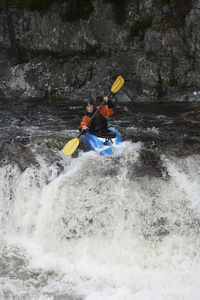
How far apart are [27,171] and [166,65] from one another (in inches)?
262

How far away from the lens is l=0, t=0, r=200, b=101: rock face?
990 cm

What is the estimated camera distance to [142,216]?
190 inches

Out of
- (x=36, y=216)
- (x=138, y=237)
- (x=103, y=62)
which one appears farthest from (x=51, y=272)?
(x=103, y=62)

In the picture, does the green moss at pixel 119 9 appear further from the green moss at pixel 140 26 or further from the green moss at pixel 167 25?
the green moss at pixel 167 25

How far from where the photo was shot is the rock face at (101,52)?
990 cm

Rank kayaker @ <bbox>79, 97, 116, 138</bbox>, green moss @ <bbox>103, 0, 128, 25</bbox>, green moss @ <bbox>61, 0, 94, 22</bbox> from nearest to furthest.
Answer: kayaker @ <bbox>79, 97, 116, 138</bbox> → green moss @ <bbox>103, 0, 128, 25</bbox> → green moss @ <bbox>61, 0, 94, 22</bbox>

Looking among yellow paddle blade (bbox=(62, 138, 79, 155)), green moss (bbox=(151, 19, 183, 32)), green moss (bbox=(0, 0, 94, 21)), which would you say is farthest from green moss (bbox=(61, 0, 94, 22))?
yellow paddle blade (bbox=(62, 138, 79, 155))

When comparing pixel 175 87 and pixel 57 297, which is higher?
pixel 175 87

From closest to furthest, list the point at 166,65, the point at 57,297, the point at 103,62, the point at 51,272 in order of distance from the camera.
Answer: the point at 57,297, the point at 51,272, the point at 166,65, the point at 103,62

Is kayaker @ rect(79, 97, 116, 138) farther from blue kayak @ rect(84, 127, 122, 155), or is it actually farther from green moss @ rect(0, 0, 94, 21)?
green moss @ rect(0, 0, 94, 21)

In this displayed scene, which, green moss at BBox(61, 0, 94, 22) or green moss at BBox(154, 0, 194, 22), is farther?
green moss at BBox(61, 0, 94, 22)

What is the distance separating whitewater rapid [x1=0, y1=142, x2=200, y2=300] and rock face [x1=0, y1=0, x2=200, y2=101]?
527 centimetres

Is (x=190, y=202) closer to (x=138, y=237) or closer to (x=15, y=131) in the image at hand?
(x=138, y=237)

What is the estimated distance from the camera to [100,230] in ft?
15.9
